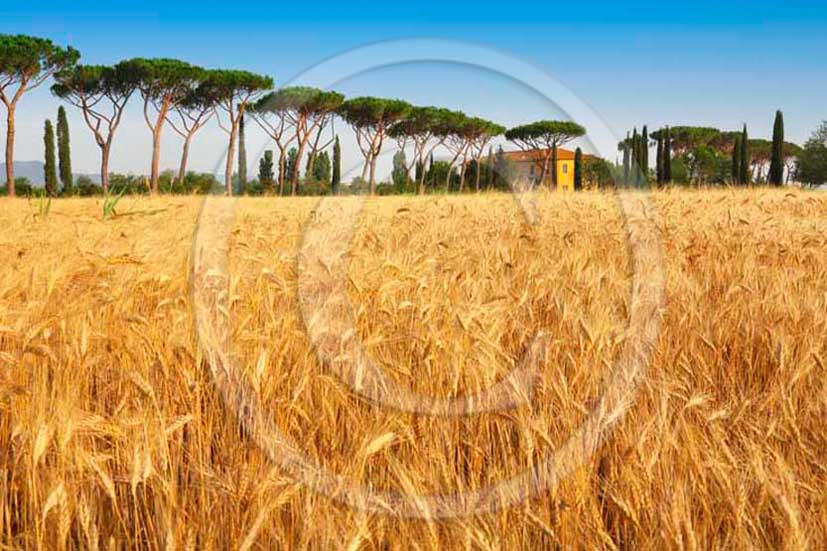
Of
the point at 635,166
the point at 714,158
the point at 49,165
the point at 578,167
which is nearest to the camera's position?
the point at 578,167

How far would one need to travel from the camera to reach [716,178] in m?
50.5

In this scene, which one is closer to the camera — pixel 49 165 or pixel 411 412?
pixel 411 412

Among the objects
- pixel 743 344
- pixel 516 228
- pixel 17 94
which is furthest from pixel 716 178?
pixel 743 344

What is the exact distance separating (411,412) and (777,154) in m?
→ 40.3

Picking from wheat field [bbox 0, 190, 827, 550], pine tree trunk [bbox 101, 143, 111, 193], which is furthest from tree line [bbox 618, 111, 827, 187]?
pine tree trunk [bbox 101, 143, 111, 193]

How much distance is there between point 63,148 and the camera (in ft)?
123

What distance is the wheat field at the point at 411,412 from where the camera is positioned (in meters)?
1.41

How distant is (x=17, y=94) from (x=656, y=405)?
35073 mm

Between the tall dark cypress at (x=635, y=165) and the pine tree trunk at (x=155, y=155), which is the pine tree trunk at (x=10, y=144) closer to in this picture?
the pine tree trunk at (x=155, y=155)

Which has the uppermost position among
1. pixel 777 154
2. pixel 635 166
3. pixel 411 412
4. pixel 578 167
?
pixel 777 154

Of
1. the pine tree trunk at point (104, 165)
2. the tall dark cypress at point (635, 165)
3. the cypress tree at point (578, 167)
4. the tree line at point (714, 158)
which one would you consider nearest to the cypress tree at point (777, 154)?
the tree line at point (714, 158)

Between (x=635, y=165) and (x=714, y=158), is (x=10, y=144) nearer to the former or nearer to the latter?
(x=635, y=165)

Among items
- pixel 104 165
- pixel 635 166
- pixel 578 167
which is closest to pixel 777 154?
pixel 635 166

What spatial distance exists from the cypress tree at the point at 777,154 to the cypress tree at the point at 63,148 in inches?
1555
